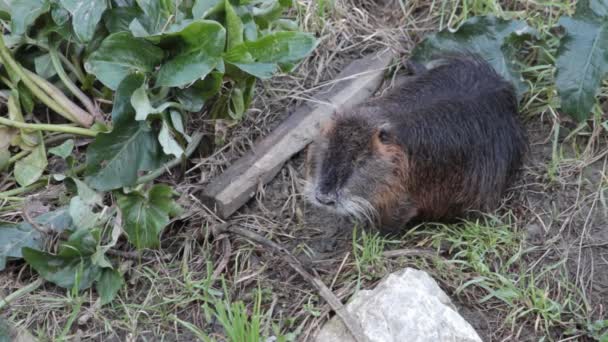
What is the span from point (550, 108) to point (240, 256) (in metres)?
1.63

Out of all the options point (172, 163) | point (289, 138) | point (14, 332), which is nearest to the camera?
point (14, 332)

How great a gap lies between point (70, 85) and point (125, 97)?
0.49m

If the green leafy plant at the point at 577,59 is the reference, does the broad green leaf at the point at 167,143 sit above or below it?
below

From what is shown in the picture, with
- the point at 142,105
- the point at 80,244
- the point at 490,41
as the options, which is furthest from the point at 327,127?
the point at 80,244

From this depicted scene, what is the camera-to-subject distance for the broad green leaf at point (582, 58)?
11.7 ft

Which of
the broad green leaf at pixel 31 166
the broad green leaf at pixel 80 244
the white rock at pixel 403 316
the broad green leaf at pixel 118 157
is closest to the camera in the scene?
the white rock at pixel 403 316

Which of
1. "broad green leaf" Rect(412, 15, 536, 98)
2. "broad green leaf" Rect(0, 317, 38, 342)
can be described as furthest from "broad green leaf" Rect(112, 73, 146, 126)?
"broad green leaf" Rect(412, 15, 536, 98)

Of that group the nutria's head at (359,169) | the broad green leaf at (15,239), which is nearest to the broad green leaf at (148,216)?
the broad green leaf at (15,239)

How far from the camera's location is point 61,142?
366 cm

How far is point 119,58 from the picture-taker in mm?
3258

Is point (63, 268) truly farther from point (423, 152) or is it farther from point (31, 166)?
point (423, 152)

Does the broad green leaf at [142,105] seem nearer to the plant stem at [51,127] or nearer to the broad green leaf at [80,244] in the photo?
the plant stem at [51,127]

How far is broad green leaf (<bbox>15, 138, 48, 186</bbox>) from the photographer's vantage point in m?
3.52

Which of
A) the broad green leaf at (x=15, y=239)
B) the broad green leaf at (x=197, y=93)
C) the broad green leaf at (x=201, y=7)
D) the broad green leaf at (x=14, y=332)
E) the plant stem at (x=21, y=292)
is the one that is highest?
the broad green leaf at (x=201, y=7)
